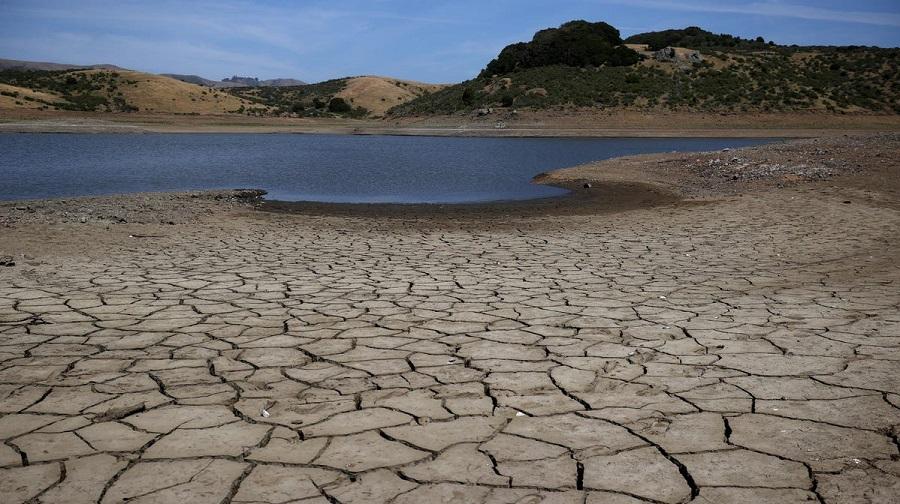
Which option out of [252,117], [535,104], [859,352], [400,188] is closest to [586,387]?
[859,352]

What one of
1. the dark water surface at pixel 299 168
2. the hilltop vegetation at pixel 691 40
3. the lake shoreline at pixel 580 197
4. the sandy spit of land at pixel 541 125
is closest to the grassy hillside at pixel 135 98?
the sandy spit of land at pixel 541 125

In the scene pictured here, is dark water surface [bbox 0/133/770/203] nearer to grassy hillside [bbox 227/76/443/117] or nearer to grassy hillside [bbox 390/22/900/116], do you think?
grassy hillside [bbox 390/22/900/116]

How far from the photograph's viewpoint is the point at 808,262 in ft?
23.9

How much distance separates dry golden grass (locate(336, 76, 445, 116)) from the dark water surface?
41.3 meters

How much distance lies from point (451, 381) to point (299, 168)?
18.7 m

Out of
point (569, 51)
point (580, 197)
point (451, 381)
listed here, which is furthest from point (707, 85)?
point (451, 381)

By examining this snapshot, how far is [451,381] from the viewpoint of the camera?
3814 mm

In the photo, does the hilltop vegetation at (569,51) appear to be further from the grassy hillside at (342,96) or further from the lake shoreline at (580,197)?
the lake shoreline at (580,197)

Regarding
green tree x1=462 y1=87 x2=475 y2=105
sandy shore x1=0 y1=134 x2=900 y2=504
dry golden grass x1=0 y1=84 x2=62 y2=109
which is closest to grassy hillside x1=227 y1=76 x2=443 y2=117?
green tree x1=462 y1=87 x2=475 y2=105

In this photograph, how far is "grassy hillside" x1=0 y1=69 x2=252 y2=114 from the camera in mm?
49188

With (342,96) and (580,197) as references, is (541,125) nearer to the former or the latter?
(580,197)

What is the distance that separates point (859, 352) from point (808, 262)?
3.31 m

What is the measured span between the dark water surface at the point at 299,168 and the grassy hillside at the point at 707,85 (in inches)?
607

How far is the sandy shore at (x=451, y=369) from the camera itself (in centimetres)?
276
